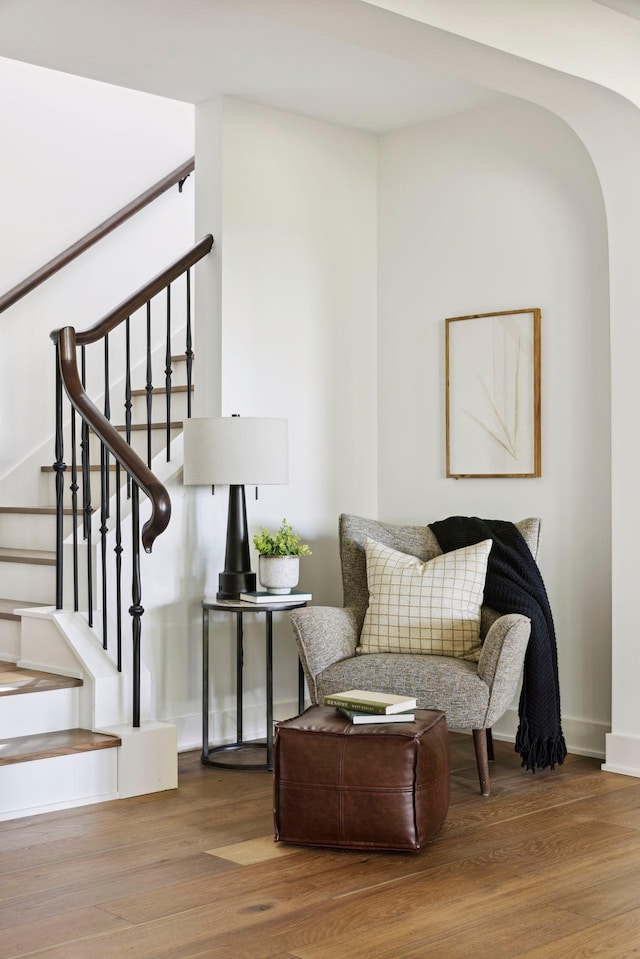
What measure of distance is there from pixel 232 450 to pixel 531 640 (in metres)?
1.31

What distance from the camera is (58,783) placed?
3.58m

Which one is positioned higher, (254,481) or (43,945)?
(254,481)

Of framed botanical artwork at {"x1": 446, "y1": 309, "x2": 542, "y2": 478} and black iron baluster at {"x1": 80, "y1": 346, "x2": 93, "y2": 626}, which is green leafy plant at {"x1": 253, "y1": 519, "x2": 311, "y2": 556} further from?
framed botanical artwork at {"x1": 446, "y1": 309, "x2": 542, "y2": 478}

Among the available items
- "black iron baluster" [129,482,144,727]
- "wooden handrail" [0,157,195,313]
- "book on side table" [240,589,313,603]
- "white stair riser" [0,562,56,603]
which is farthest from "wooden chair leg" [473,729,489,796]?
"wooden handrail" [0,157,195,313]

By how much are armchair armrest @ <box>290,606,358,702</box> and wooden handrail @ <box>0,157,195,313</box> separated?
2.23m

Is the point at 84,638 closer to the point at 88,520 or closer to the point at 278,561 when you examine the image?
the point at 88,520

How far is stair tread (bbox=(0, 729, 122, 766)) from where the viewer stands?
11.5 feet

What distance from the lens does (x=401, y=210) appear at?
513cm

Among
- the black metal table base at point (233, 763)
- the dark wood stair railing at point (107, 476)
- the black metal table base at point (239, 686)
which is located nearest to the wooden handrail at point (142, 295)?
the dark wood stair railing at point (107, 476)

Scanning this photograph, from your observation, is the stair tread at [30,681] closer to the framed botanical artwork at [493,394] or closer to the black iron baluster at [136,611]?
the black iron baluster at [136,611]

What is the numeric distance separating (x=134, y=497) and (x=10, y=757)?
3.18 feet

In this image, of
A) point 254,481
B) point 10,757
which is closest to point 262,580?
point 254,481

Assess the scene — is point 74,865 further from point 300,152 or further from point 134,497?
point 300,152

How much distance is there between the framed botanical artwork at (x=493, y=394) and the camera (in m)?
4.61
